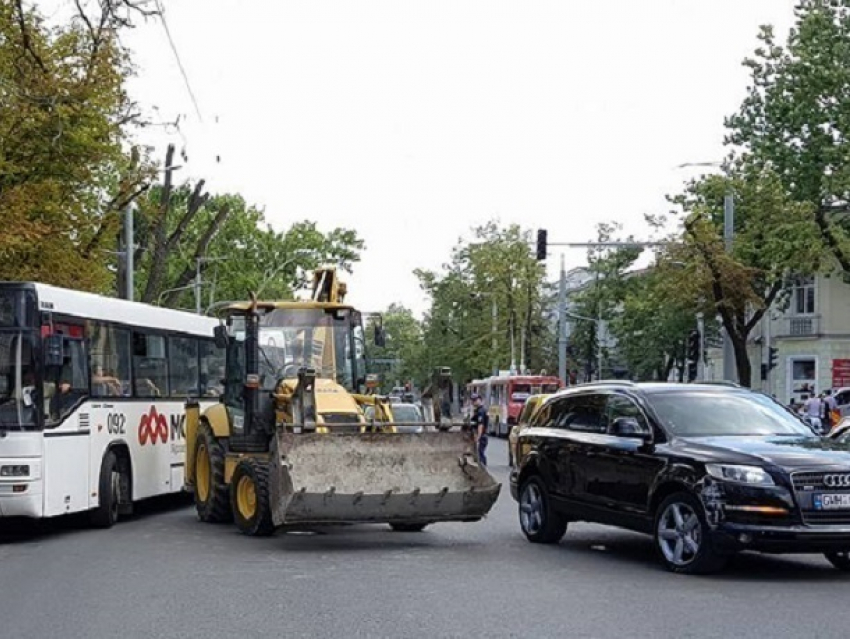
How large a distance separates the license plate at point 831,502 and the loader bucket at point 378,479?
4436 millimetres

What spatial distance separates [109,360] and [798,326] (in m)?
49.5

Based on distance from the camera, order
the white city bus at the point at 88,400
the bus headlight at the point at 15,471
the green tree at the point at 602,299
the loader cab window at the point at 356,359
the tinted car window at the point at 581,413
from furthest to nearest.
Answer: the green tree at the point at 602,299 → the loader cab window at the point at 356,359 → the white city bus at the point at 88,400 → the bus headlight at the point at 15,471 → the tinted car window at the point at 581,413

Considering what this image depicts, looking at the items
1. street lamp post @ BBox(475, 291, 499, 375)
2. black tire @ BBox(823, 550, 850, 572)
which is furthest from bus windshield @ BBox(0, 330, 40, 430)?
street lamp post @ BBox(475, 291, 499, 375)

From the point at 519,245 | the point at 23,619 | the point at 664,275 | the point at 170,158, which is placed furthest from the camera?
the point at 519,245

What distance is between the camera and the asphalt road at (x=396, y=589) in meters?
9.97

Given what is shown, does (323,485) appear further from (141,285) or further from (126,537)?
(141,285)

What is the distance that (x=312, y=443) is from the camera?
15.3m

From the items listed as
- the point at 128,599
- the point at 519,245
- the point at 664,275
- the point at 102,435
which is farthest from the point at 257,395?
the point at 519,245

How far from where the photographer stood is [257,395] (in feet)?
58.6

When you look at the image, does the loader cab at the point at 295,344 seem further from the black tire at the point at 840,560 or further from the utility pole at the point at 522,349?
the utility pole at the point at 522,349

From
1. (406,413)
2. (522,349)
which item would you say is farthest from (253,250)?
(406,413)

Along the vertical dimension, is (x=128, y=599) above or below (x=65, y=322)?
below

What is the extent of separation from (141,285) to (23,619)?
51.6 metres

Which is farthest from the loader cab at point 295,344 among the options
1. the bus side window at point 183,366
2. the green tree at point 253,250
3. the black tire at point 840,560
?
the green tree at point 253,250
